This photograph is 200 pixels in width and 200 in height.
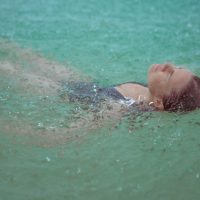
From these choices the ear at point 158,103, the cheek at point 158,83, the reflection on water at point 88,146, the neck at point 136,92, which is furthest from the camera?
the neck at point 136,92

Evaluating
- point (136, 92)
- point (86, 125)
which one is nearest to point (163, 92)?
point (136, 92)

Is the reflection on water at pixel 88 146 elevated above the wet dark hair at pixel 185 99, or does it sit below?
below

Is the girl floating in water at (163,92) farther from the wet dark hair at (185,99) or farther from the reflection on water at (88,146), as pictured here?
the reflection on water at (88,146)

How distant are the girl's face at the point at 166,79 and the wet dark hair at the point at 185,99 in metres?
0.04

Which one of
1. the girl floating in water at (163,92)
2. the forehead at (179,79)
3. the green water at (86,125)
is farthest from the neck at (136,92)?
the forehead at (179,79)

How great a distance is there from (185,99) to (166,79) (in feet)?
0.91

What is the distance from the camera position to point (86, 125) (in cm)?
437

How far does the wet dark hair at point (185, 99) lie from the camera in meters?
4.26

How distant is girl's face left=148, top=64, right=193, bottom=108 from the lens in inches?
169

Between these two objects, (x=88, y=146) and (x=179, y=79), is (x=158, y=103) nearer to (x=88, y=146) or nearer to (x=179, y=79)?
(x=179, y=79)

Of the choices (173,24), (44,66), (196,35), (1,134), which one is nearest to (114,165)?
(1,134)

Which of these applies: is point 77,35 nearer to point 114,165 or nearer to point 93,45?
A: point 93,45

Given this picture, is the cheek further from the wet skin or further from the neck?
the neck

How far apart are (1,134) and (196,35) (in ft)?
16.1
